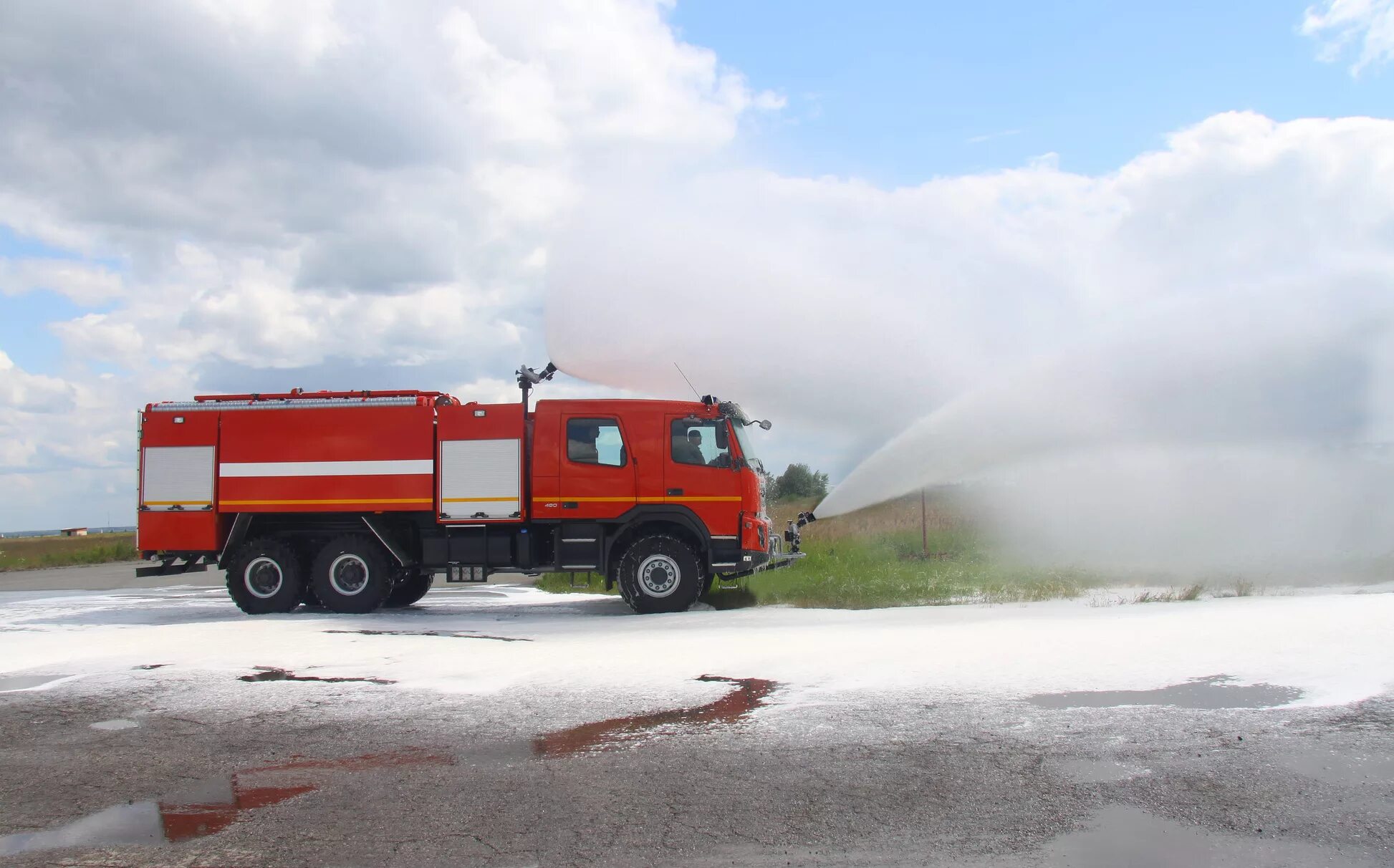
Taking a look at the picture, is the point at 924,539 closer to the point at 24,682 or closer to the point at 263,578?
the point at 263,578

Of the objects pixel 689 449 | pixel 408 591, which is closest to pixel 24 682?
pixel 408 591

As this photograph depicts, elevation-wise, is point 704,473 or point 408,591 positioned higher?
point 704,473

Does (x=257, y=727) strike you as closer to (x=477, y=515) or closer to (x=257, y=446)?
(x=477, y=515)

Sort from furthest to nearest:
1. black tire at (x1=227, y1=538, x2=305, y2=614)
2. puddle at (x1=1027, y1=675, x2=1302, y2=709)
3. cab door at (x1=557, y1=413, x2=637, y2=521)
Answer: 1. black tire at (x1=227, y1=538, x2=305, y2=614)
2. cab door at (x1=557, y1=413, x2=637, y2=521)
3. puddle at (x1=1027, y1=675, x2=1302, y2=709)

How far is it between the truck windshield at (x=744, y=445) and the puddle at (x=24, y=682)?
7758 millimetres

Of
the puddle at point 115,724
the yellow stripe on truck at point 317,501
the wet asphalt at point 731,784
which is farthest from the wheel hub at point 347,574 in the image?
the puddle at point 115,724

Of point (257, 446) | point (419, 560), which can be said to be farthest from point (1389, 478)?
point (257, 446)

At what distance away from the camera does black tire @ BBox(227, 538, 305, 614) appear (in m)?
13.7

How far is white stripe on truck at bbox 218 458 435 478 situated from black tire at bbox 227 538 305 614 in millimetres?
974

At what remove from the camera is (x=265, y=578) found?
13.7 metres

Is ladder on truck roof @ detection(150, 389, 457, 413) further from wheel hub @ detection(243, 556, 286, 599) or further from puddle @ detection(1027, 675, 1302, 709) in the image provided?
puddle @ detection(1027, 675, 1302, 709)

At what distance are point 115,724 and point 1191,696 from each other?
7.00m

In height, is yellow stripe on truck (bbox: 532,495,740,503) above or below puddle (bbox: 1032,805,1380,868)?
above

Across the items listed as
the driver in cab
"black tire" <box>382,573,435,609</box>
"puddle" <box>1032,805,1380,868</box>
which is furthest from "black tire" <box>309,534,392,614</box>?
"puddle" <box>1032,805,1380,868</box>
